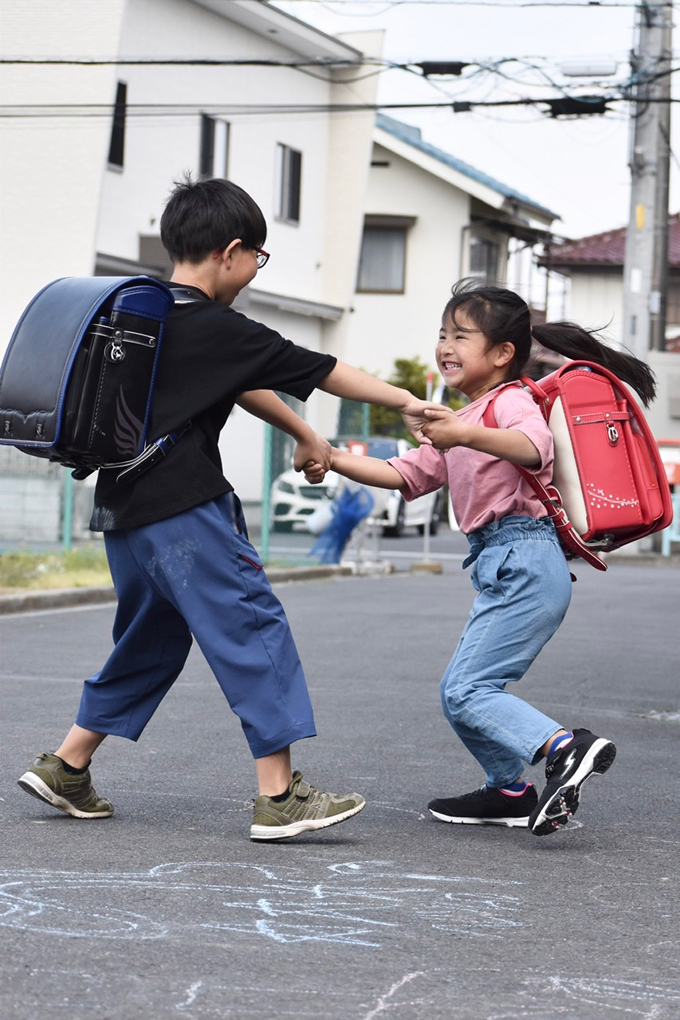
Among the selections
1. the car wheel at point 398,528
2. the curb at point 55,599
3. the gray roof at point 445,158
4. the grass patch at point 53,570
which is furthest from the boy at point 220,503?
the gray roof at point 445,158

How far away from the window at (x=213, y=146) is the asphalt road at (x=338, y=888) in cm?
1782

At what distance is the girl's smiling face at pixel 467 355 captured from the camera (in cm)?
460

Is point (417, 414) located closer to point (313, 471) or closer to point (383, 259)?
point (313, 471)

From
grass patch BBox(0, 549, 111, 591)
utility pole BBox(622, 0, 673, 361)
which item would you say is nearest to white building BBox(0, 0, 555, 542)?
grass patch BBox(0, 549, 111, 591)

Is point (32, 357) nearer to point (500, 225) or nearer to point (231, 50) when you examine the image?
point (231, 50)

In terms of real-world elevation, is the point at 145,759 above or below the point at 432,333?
below

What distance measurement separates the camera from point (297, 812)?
4.39 metres

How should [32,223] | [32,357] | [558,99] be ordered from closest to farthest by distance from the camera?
1. [32,357]
2. [558,99]
3. [32,223]

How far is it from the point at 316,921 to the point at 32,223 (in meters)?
19.0

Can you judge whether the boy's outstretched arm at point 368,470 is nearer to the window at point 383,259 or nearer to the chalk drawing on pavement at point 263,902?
the chalk drawing on pavement at point 263,902

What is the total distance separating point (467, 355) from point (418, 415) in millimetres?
388

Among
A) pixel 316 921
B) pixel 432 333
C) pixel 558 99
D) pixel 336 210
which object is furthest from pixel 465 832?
pixel 432 333

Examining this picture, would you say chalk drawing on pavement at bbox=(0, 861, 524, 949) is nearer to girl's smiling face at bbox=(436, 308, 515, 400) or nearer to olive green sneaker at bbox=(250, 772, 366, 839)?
olive green sneaker at bbox=(250, 772, 366, 839)

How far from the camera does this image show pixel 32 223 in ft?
70.3
